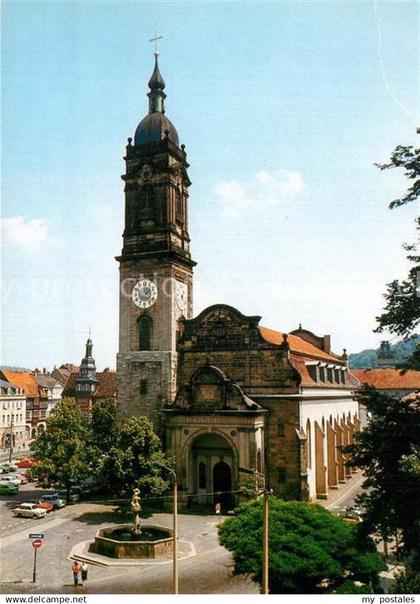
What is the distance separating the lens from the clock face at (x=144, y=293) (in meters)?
46.2

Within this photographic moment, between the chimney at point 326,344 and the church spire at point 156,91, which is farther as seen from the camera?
the chimney at point 326,344

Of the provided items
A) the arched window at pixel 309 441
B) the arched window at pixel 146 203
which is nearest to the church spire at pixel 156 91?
the arched window at pixel 146 203

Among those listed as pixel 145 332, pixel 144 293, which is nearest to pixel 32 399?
pixel 145 332

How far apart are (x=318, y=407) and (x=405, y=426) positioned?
29.5 metres

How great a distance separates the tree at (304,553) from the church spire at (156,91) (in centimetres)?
3784

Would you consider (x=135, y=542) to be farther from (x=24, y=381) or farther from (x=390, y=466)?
(x=24, y=381)

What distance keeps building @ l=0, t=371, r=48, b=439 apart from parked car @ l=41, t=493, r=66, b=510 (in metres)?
46.5

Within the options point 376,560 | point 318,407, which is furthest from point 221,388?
point 376,560

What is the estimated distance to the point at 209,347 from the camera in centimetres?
4481

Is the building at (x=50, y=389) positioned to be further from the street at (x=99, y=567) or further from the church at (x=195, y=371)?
the street at (x=99, y=567)

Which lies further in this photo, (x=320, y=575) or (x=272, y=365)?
(x=272, y=365)

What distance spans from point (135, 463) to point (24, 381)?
200 ft

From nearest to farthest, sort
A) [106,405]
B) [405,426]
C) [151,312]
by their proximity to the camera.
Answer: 1. [405,426]
2. [151,312]
3. [106,405]

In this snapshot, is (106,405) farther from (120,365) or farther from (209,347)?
(209,347)
